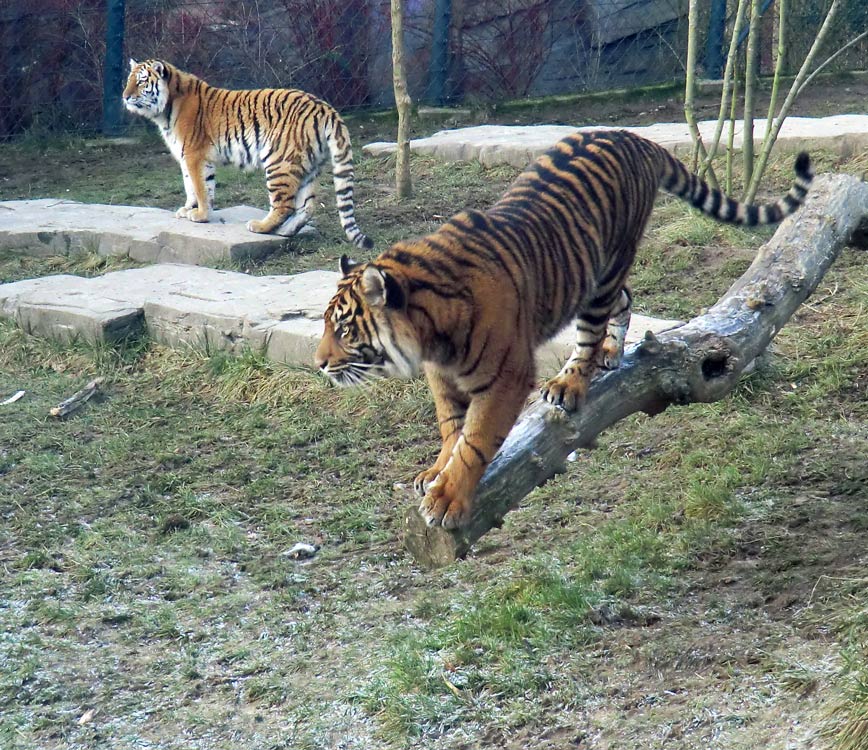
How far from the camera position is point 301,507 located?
5.08m

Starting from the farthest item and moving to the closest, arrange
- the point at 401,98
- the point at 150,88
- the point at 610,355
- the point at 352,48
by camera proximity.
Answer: the point at 352,48 < the point at 150,88 < the point at 401,98 < the point at 610,355

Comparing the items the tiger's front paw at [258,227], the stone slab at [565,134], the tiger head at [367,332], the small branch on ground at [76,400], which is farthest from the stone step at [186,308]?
the stone slab at [565,134]

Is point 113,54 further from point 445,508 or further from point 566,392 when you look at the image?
point 445,508

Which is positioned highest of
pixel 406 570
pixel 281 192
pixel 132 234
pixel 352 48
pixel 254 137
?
pixel 352 48

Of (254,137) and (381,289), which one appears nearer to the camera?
(381,289)

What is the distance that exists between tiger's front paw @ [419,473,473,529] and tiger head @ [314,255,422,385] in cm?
48

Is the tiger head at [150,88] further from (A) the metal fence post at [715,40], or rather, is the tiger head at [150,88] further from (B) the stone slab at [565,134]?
(A) the metal fence post at [715,40]

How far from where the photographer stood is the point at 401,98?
29.7ft

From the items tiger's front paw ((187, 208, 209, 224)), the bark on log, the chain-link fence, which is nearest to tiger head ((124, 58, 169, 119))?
tiger's front paw ((187, 208, 209, 224))

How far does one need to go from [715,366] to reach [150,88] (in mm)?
6683

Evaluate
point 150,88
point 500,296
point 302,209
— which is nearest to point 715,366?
point 500,296

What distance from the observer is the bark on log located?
11.1ft

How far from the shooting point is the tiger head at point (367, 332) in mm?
3457

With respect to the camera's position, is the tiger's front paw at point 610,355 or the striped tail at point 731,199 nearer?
the tiger's front paw at point 610,355
